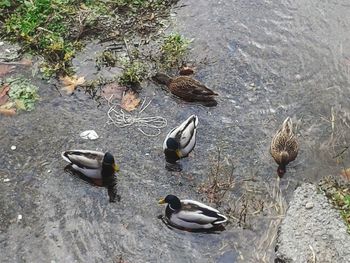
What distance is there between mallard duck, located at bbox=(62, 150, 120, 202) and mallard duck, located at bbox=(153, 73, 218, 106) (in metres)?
1.52

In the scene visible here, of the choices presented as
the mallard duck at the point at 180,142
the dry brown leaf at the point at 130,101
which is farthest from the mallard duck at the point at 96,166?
the dry brown leaf at the point at 130,101

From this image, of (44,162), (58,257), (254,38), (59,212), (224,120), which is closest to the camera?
(58,257)

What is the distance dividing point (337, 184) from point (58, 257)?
324 cm

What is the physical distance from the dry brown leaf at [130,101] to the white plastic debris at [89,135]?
23.4 inches

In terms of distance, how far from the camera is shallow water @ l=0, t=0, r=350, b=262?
6391 millimetres

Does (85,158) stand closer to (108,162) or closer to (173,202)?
(108,162)

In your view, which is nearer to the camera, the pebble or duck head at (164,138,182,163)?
the pebble

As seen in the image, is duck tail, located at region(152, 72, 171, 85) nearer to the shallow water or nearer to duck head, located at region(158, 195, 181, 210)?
the shallow water

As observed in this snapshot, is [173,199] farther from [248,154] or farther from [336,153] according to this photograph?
[336,153]

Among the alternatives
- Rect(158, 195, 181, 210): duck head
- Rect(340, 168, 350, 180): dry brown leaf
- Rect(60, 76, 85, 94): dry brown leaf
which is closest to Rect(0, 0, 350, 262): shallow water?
Rect(340, 168, 350, 180): dry brown leaf

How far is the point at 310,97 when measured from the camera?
8.11 m

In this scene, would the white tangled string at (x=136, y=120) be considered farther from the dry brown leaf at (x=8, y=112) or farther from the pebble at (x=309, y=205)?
the pebble at (x=309, y=205)

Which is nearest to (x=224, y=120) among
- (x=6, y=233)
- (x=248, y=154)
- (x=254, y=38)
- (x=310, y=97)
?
(x=248, y=154)

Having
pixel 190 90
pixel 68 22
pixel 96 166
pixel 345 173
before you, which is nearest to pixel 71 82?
pixel 68 22
